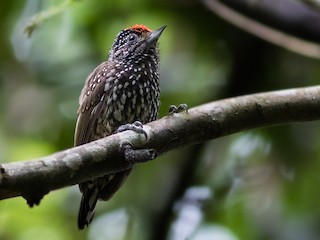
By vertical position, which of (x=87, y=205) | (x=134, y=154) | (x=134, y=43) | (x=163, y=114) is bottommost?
(x=87, y=205)

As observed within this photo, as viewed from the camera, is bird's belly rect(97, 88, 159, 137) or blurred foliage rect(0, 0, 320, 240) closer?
bird's belly rect(97, 88, 159, 137)

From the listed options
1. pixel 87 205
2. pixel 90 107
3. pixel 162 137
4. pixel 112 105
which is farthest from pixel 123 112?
pixel 162 137

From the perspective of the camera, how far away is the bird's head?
4316mm

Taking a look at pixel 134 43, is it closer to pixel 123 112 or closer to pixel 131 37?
pixel 131 37

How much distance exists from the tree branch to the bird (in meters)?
0.81

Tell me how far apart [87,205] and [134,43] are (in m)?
1.03

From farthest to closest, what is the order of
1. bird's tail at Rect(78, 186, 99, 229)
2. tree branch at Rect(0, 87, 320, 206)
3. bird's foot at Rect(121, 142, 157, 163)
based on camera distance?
bird's tail at Rect(78, 186, 99, 229) → bird's foot at Rect(121, 142, 157, 163) → tree branch at Rect(0, 87, 320, 206)

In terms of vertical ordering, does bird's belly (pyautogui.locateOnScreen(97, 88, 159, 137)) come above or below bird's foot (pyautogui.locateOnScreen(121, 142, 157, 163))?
above

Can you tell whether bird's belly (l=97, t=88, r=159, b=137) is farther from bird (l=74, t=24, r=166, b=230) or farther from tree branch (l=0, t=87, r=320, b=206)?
tree branch (l=0, t=87, r=320, b=206)

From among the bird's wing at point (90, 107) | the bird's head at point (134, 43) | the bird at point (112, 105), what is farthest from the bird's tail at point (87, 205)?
the bird's head at point (134, 43)

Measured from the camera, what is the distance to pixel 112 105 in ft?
13.2

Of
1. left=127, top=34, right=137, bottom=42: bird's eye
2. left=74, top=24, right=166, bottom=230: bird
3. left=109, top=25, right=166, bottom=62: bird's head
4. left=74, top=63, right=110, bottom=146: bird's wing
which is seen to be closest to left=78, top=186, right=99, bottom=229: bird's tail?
left=74, top=24, right=166, bottom=230: bird

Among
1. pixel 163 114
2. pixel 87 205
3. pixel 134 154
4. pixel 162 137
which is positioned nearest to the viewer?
pixel 134 154

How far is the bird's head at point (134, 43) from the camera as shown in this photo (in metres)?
4.32
